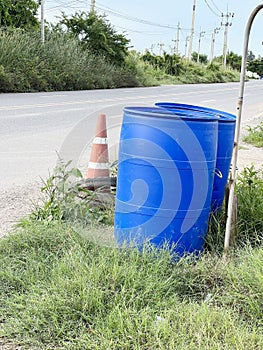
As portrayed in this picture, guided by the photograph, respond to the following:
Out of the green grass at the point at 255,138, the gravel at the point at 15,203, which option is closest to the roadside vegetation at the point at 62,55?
the green grass at the point at 255,138

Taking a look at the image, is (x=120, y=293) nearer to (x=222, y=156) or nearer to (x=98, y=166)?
(x=222, y=156)

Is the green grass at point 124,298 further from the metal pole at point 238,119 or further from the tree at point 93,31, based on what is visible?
the tree at point 93,31

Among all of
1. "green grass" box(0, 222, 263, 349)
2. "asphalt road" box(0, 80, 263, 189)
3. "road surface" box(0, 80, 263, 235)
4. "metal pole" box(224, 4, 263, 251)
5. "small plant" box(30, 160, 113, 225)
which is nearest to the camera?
"green grass" box(0, 222, 263, 349)

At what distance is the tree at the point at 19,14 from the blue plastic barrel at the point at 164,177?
2339 cm

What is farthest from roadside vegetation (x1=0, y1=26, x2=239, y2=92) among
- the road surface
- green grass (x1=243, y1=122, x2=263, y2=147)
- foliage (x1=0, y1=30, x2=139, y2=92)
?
green grass (x1=243, y1=122, x2=263, y2=147)

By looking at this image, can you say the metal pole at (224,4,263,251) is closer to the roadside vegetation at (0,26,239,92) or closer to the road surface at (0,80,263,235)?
the road surface at (0,80,263,235)

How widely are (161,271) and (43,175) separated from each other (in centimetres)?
333

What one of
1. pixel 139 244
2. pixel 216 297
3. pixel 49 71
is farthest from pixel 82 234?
pixel 49 71

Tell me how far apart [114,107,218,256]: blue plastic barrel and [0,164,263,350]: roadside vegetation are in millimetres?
149

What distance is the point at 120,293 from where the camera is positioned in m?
2.65

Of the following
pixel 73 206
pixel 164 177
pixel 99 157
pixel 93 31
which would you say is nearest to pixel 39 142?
pixel 99 157

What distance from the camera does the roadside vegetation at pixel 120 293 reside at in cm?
238

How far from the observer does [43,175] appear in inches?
235

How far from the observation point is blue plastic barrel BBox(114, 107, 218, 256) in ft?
10.1
